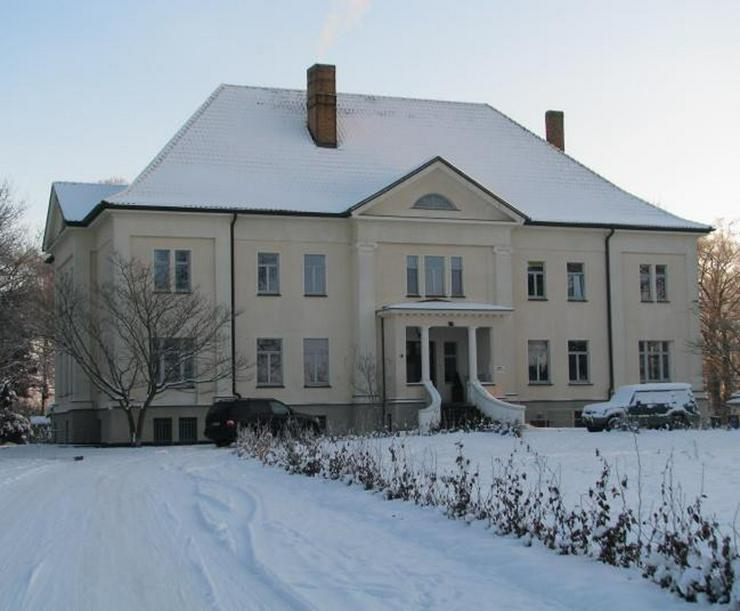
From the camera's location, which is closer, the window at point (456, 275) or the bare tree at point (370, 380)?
the bare tree at point (370, 380)

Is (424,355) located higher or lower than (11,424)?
higher

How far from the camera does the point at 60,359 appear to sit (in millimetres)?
45000

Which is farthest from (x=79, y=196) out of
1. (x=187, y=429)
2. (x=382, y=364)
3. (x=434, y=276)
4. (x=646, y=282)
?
(x=646, y=282)

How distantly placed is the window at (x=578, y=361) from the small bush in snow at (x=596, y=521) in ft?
74.2

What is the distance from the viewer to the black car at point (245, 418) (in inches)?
1250

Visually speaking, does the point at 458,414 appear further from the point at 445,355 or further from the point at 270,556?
the point at 270,556

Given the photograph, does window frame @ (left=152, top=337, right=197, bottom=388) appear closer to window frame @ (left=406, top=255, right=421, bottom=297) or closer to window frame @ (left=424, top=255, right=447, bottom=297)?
window frame @ (left=406, top=255, right=421, bottom=297)

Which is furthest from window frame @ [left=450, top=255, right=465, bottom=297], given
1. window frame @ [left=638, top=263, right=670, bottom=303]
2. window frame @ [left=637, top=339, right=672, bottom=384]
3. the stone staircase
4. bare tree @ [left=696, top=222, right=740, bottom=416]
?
bare tree @ [left=696, top=222, right=740, bottom=416]

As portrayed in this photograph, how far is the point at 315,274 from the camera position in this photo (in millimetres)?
39562

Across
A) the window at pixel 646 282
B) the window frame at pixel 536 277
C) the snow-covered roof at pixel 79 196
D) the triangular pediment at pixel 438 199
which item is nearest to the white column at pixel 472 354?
the window frame at pixel 536 277

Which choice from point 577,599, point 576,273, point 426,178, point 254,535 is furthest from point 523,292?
point 577,599

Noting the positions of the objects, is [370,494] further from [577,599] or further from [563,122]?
[563,122]

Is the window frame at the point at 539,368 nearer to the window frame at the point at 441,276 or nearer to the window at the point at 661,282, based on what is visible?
the window frame at the point at 441,276

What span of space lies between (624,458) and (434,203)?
20870mm
